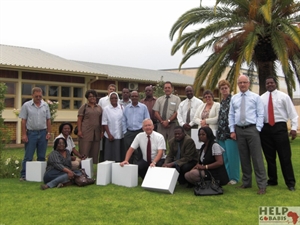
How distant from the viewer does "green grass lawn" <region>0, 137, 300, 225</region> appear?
174 inches

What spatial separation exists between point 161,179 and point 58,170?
6.15 ft

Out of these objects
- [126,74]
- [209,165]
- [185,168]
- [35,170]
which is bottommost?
[35,170]

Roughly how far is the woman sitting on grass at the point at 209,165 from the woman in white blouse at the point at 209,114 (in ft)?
2.58

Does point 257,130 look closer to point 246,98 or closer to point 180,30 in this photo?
point 246,98

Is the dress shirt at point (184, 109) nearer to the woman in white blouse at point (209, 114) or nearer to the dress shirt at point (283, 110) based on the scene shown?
the woman in white blouse at point (209, 114)

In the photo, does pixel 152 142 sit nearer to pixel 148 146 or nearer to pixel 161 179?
pixel 148 146

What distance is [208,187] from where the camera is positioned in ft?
18.8

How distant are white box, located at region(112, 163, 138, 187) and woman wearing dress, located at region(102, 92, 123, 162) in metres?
0.85

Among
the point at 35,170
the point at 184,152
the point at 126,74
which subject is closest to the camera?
the point at 184,152

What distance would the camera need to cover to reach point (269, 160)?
628 cm

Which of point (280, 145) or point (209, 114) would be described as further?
point (209, 114)

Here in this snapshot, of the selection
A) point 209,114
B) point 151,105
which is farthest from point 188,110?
point 151,105

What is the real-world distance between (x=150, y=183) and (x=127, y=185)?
1.96ft

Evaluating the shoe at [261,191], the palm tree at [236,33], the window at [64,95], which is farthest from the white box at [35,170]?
the window at [64,95]
